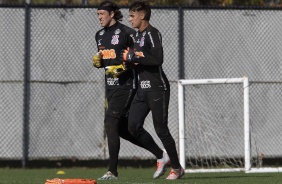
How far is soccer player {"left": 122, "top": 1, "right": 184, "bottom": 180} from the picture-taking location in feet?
32.4

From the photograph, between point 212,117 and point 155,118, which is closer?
point 155,118

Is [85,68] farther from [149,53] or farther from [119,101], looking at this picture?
[149,53]

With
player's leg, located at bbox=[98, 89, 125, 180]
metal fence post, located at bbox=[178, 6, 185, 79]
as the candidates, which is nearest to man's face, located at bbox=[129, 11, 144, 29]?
player's leg, located at bbox=[98, 89, 125, 180]

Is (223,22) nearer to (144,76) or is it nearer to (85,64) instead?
(85,64)

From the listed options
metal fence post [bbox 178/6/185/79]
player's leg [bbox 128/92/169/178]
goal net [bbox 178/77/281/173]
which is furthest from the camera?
metal fence post [bbox 178/6/185/79]

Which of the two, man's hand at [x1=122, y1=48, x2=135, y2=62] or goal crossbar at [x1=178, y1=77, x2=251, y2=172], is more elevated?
man's hand at [x1=122, y1=48, x2=135, y2=62]

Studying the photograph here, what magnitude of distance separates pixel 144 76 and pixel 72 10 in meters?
5.87

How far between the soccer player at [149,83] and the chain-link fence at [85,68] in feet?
17.6

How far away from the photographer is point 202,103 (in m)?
15.2

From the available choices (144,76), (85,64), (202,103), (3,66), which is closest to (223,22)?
(202,103)

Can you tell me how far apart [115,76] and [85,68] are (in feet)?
16.7

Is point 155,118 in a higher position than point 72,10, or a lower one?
lower

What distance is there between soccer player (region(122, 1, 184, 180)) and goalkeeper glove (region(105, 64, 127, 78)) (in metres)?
0.31

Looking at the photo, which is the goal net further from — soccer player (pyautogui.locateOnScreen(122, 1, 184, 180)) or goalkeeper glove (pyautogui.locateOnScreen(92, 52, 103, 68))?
soccer player (pyautogui.locateOnScreen(122, 1, 184, 180))
